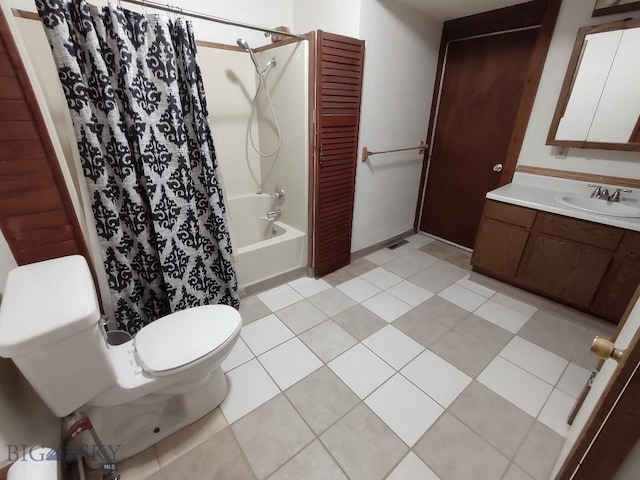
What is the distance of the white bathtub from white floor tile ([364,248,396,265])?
725 millimetres

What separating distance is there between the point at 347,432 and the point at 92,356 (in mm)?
1055

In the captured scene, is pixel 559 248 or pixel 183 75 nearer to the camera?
pixel 183 75

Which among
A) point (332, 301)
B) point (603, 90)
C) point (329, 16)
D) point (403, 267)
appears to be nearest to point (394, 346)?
point (332, 301)

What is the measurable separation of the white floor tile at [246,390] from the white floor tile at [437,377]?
75 cm

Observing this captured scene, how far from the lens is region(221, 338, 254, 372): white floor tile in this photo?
1.59 m

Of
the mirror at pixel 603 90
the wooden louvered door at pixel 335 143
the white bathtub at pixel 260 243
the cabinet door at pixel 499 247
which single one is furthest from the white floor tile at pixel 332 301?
the mirror at pixel 603 90

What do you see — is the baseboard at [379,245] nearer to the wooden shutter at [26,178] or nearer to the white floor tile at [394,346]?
the white floor tile at [394,346]

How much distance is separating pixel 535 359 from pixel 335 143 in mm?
1882

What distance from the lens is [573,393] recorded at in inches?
57.9

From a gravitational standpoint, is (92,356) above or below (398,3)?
below

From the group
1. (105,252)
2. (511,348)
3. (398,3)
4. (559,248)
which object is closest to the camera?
(105,252)

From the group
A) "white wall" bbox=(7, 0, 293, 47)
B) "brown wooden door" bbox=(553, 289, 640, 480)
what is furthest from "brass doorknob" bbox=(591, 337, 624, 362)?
"white wall" bbox=(7, 0, 293, 47)

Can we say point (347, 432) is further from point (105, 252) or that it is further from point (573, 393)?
point (105, 252)

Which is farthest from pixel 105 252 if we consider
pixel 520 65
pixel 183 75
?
pixel 520 65
